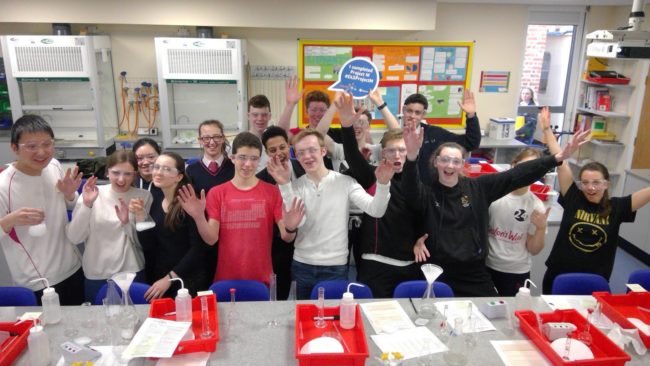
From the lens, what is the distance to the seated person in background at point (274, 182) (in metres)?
2.87

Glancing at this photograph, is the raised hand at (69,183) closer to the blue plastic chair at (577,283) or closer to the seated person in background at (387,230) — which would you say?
the seated person in background at (387,230)

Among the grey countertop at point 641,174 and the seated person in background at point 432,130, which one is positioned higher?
the seated person in background at point 432,130

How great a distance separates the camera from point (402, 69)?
588cm

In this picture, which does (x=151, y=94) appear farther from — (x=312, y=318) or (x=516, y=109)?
(x=516, y=109)

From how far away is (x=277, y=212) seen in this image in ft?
8.54

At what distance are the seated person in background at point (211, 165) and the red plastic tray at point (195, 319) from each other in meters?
0.88

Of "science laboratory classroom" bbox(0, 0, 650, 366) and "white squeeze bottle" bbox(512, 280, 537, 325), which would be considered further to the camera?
"white squeeze bottle" bbox(512, 280, 537, 325)

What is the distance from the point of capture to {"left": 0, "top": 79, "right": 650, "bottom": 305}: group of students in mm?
2496

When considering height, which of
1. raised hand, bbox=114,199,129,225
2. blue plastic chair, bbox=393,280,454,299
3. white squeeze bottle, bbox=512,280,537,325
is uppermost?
raised hand, bbox=114,199,129,225

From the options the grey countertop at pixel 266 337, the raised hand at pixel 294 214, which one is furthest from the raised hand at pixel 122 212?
the raised hand at pixel 294 214

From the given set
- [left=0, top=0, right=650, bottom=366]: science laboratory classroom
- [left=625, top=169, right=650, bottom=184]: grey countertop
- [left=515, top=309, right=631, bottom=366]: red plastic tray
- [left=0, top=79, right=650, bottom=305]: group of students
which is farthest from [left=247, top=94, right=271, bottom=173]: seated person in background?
[left=625, top=169, right=650, bottom=184]: grey countertop

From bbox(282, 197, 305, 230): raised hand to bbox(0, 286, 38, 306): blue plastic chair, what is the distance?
1.39m

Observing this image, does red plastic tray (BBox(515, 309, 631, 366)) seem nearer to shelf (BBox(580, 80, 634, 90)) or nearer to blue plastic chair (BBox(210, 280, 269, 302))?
blue plastic chair (BBox(210, 280, 269, 302))

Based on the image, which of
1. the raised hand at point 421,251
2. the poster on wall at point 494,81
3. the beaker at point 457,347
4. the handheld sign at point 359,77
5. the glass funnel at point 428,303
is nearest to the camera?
the beaker at point 457,347
